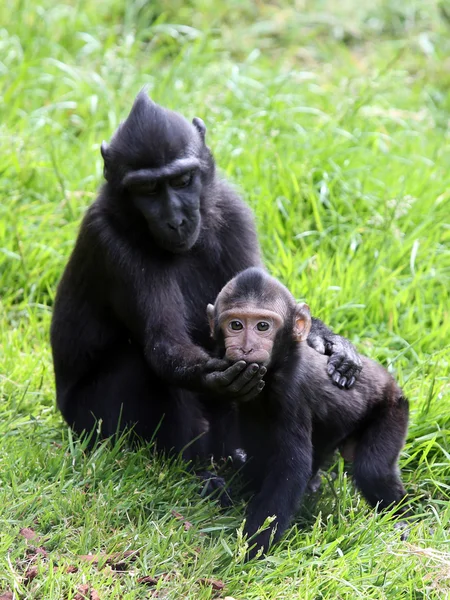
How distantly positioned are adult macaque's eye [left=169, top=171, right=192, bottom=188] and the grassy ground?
4.71 ft

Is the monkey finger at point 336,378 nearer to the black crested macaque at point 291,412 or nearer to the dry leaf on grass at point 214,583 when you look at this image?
the black crested macaque at point 291,412

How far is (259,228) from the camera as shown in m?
7.02

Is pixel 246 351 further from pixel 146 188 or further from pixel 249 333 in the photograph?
pixel 146 188

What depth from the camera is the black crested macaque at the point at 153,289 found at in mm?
4953

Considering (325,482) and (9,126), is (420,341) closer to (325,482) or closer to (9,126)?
(325,482)

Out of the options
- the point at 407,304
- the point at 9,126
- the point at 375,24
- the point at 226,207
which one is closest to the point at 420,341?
the point at 407,304

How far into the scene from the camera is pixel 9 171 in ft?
24.3

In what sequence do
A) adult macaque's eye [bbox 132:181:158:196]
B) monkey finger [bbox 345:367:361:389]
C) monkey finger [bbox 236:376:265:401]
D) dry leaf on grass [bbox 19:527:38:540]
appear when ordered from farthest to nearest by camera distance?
1. monkey finger [bbox 345:367:361:389]
2. adult macaque's eye [bbox 132:181:158:196]
3. monkey finger [bbox 236:376:265:401]
4. dry leaf on grass [bbox 19:527:38:540]

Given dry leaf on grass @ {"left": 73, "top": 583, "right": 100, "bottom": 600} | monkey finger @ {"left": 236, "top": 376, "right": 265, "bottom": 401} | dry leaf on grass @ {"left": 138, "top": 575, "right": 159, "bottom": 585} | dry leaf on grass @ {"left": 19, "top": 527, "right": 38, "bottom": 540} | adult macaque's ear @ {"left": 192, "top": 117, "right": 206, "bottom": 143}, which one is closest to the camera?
dry leaf on grass @ {"left": 73, "top": 583, "right": 100, "bottom": 600}

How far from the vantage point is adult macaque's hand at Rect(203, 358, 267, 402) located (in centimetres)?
441

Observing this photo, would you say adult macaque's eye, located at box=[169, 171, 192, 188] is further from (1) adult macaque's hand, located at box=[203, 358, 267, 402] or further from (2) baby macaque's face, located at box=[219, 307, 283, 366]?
(1) adult macaque's hand, located at box=[203, 358, 267, 402]

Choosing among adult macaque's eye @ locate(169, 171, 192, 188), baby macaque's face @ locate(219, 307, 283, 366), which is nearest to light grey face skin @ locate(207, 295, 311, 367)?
baby macaque's face @ locate(219, 307, 283, 366)

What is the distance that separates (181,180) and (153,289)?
585mm

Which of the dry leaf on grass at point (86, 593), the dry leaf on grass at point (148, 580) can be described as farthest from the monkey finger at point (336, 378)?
the dry leaf on grass at point (86, 593)
